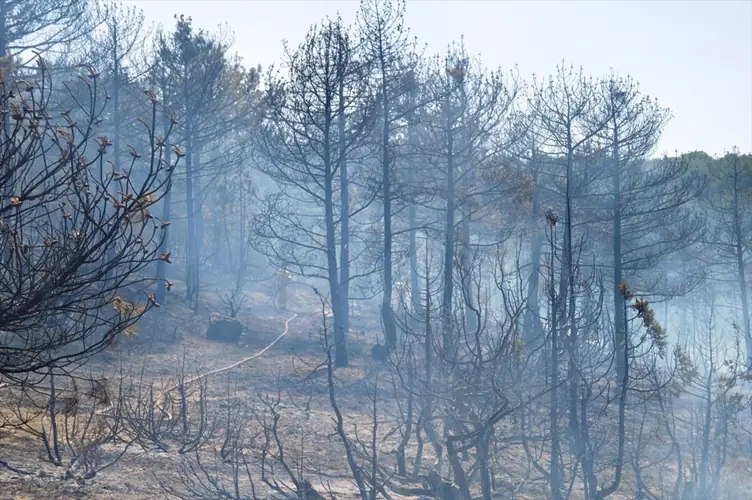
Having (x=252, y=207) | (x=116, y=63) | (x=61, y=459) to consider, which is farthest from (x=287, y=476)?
(x=252, y=207)

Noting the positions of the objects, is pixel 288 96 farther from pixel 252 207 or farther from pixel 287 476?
pixel 252 207

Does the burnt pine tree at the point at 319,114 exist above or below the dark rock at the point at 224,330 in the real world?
above

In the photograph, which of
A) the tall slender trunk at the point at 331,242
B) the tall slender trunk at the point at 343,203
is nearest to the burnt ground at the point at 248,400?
the tall slender trunk at the point at 331,242

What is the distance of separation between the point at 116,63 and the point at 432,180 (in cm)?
1161

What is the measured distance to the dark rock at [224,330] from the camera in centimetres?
2184

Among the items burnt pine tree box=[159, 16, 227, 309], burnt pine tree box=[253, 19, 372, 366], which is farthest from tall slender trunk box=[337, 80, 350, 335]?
burnt pine tree box=[159, 16, 227, 309]

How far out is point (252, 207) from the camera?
175 ft

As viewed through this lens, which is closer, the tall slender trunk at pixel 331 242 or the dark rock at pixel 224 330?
the tall slender trunk at pixel 331 242

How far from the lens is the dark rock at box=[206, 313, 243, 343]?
2184cm

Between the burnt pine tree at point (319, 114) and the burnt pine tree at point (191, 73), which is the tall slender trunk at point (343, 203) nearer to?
the burnt pine tree at point (319, 114)

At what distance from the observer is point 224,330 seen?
22.0 metres

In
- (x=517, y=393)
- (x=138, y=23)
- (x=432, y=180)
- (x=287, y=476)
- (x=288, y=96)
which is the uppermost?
(x=138, y=23)

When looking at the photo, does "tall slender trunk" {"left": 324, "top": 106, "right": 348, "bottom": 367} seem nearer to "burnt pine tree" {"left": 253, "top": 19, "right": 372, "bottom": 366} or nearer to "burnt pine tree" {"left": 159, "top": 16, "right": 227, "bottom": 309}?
"burnt pine tree" {"left": 253, "top": 19, "right": 372, "bottom": 366}

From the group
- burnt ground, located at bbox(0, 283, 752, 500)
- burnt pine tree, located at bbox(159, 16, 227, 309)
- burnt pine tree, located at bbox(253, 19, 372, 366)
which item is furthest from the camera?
burnt pine tree, located at bbox(159, 16, 227, 309)
